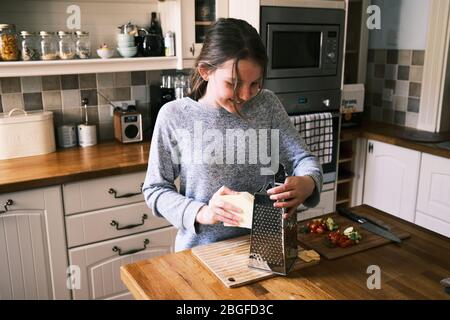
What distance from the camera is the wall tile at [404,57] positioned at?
289 centimetres

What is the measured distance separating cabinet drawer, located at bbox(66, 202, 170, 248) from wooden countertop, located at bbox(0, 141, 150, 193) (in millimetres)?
183

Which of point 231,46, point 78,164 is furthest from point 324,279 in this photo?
point 78,164

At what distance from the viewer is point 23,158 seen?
2.18 m

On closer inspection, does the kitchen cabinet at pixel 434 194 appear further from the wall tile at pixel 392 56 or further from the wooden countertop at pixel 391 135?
the wall tile at pixel 392 56

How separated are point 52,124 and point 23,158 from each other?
0.23 meters

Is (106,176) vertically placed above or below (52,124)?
below

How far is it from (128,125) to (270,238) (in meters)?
1.55

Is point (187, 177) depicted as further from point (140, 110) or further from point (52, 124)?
point (140, 110)

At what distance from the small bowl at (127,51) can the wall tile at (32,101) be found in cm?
48

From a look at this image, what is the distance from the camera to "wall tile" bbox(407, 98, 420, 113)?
2863 mm

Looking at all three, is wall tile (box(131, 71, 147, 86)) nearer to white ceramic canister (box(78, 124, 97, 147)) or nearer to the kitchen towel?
white ceramic canister (box(78, 124, 97, 147))

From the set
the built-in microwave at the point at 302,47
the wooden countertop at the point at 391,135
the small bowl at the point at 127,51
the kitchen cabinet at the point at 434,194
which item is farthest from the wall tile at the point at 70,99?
the kitchen cabinet at the point at 434,194

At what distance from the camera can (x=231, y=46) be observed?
3.65 feet

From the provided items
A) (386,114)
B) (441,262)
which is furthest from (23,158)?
(386,114)
